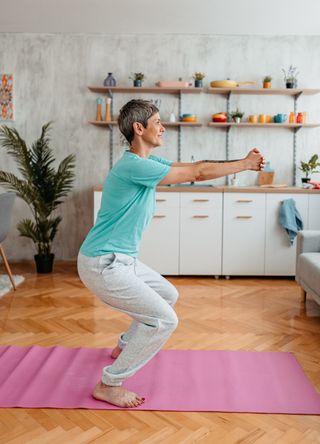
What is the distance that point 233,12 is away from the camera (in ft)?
15.0

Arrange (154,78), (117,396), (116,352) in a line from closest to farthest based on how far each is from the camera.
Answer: (117,396)
(116,352)
(154,78)

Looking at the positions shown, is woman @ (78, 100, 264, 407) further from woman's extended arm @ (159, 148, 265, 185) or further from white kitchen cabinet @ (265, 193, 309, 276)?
white kitchen cabinet @ (265, 193, 309, 276)

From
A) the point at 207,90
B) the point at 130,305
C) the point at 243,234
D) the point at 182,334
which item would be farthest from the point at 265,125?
the point at 130,305

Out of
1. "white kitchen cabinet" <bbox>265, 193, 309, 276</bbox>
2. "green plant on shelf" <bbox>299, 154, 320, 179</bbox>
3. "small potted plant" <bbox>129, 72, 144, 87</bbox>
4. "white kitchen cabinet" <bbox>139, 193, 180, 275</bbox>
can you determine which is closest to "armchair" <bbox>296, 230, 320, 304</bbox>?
"white kitchen cabinet" <bbox>265, 193, 309, 276</bbox>

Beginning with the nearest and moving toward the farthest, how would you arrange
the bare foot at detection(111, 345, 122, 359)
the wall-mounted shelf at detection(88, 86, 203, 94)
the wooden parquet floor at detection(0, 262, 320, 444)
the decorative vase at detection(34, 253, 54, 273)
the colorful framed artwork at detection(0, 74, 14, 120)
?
the wooden parquet floor at detection(0, 262, 320, 444), the bare foot at detection(111, 345, 122, 359), the decorative vase at detection(34, 253, 54, 273), the wall-mounted shelf at detection(88, 86, 203, 94), the colorful framed artwork at detection(0, 74, 14, 120)

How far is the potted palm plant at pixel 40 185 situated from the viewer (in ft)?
Answer: 15.9

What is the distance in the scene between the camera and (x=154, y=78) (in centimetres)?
535

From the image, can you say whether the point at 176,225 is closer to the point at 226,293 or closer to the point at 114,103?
the point at 226,293

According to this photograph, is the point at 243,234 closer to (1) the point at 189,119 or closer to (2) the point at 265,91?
(1) the point at 189,119

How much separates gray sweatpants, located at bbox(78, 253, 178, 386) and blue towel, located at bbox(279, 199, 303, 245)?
276 cm

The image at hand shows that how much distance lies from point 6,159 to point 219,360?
3.61 m

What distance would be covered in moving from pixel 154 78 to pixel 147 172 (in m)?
3.51

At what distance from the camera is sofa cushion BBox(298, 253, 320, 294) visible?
340 cm

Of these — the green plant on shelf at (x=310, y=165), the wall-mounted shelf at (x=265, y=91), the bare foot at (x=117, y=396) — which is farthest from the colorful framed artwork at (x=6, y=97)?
the bare foot at (x=117, y=396)
